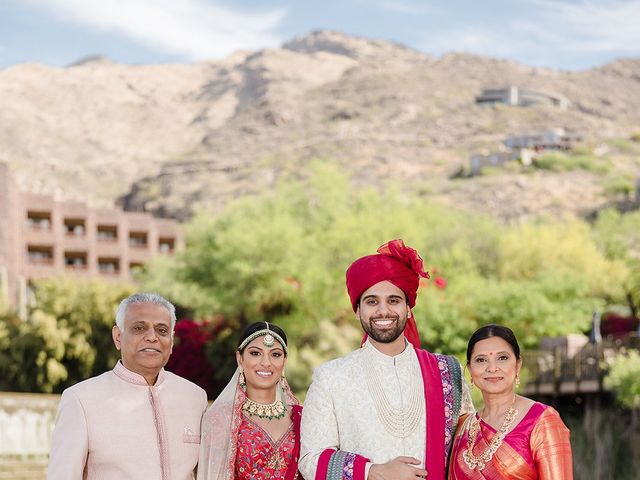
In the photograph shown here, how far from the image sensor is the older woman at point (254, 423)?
5.39m

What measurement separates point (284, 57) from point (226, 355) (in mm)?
144274

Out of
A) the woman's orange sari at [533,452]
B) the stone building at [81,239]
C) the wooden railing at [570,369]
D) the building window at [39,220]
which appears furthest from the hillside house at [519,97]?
the woman's orange sari at [533,452]

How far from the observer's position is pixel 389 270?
527cm

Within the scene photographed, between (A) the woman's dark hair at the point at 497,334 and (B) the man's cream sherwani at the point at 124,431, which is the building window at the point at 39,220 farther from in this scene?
(A) the woman's dark hair at the point at 497,334

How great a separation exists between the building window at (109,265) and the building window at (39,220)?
3.53 meters

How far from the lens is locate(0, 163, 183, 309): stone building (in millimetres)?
55969

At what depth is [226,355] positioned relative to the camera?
30328mm

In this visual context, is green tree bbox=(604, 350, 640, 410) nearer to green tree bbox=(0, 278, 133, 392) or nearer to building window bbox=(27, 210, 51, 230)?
green tree bbox=(0, 278, 133, 392)

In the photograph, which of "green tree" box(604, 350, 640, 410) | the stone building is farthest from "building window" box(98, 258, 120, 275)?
"green tree" box(604, 350, 640, 410)

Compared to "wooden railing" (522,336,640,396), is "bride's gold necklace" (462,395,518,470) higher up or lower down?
lower down

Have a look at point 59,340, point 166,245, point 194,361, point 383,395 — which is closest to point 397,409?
point 383,395

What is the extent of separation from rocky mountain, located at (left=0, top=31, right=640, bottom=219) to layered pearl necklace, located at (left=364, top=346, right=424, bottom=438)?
65676mm

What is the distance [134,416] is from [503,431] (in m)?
1.74

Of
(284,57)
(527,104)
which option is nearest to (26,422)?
(527,104)
